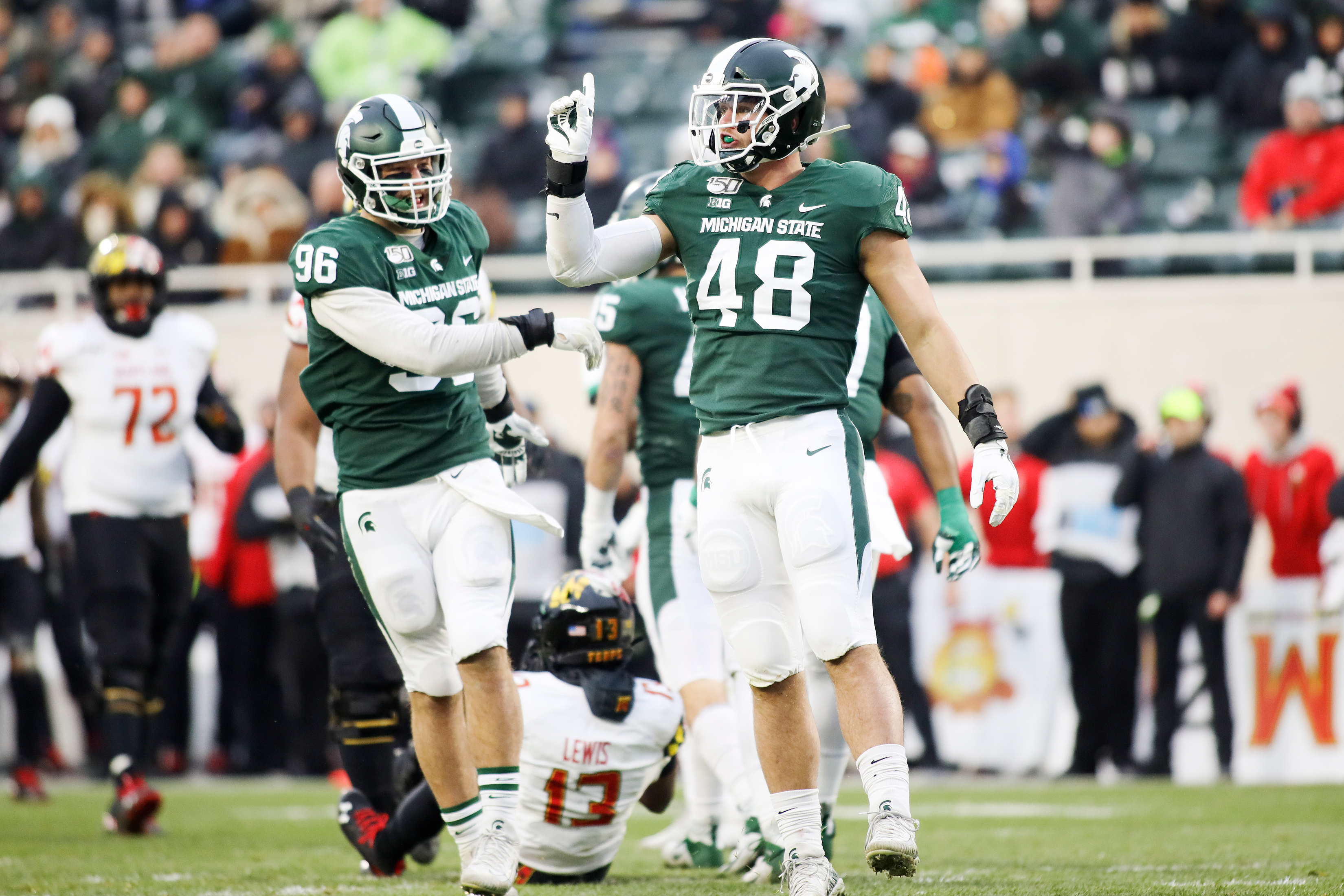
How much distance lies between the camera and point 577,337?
480 centimetres

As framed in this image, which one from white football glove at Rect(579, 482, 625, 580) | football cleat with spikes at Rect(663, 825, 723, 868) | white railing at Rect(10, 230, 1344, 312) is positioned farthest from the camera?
white railing at Rect(10, 230, 1344, 312)

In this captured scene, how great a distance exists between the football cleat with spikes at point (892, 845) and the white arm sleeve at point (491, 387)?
181 centimetres

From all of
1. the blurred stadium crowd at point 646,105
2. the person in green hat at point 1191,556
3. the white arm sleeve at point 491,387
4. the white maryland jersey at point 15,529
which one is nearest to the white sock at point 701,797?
the white arm sleeve at point 491,387

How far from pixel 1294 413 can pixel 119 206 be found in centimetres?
774

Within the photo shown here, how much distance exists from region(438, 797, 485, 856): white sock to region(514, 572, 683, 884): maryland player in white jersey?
17.7 inches

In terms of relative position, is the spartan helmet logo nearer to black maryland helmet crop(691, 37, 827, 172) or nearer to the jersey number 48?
black maryland helmet crop(691, 37, 827, 172)

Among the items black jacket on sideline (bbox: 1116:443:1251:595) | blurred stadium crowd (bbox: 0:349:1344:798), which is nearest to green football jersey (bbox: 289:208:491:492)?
blurred stadium crowd (bbox: 0:349:1344:798)

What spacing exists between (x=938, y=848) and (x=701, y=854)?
0.96 metres

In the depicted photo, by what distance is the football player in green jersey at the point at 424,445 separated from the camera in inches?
186

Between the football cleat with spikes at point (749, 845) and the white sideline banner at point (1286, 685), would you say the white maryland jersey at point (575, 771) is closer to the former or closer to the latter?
the football cleat with spikes at point (749, 845)

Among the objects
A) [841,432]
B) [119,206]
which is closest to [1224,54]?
[119,206]

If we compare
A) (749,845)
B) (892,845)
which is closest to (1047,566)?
(749,845)

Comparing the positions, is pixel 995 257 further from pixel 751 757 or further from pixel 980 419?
pixel 980 419

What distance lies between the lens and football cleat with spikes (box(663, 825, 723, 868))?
6.06 meters
